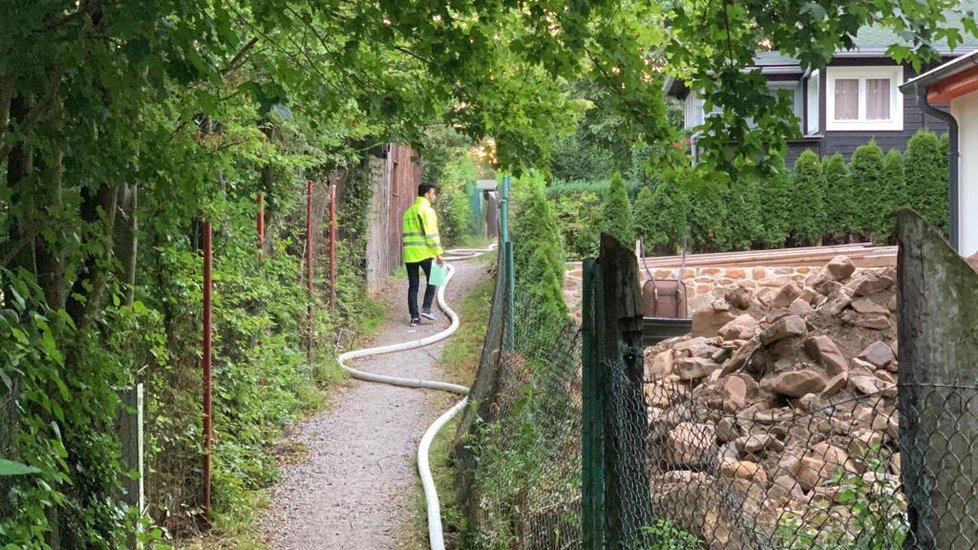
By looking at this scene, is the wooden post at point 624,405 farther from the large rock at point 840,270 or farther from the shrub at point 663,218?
the shrub at point 663,218

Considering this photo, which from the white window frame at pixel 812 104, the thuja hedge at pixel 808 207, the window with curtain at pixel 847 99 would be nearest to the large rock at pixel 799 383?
the thuja hedge at pixel 808 207

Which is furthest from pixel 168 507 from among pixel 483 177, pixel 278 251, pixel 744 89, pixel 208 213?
pixel 483 177

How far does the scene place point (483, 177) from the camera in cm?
5172

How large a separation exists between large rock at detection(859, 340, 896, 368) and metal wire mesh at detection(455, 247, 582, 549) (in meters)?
2.77

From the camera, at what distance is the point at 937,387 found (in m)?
1.82

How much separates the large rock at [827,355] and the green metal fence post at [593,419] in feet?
15.6

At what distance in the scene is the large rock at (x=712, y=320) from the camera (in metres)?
12.4

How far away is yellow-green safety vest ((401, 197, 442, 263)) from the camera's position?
14.0 metres

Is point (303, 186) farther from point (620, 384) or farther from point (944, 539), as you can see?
point (944, 539)

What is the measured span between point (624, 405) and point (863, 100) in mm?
22837

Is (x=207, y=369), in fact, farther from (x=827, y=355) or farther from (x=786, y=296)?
(x=786, y=296)

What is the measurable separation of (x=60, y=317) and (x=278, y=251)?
5.44 metres

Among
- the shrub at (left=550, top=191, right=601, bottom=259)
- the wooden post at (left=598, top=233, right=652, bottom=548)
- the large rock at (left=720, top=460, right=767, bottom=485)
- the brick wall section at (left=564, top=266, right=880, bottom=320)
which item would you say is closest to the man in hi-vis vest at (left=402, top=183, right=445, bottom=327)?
the brick wall section at (left=564, top=266, right=880, bottom=320)

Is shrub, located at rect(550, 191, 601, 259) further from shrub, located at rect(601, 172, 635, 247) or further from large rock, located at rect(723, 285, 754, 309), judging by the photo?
large rock, located at rect(723, 285, 754, 309)
